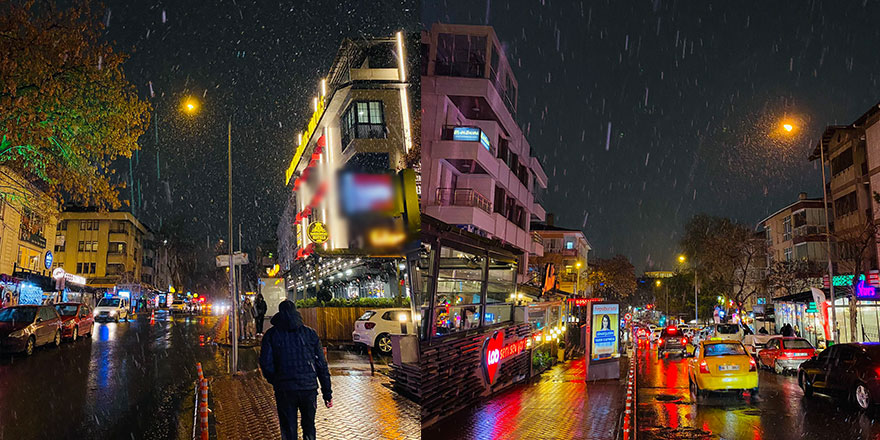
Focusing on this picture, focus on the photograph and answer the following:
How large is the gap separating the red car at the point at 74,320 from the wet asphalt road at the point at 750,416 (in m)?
20.3

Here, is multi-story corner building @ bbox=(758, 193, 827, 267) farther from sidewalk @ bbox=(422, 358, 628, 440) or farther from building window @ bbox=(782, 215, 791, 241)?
sidewalk @ bbox=(422, 358, 628, 440)

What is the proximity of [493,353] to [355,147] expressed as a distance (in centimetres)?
1801

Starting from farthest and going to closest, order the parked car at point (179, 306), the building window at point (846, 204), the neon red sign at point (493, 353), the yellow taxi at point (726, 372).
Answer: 1. the parked car at point (179, 306)
2. the building window at point (846, 204)
3. the yellow taxi at point (726, 372)
4. the neon red sign at point (493, 353)

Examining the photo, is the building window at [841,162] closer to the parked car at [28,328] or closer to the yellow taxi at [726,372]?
the yellow taxi at [726,372]

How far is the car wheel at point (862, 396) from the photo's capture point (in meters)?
13.5

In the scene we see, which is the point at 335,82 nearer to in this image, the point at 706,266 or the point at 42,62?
the point at 42,62

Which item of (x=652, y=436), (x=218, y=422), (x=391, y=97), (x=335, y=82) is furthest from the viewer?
→ (x=335, y=82)

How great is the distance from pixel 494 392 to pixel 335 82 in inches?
1005

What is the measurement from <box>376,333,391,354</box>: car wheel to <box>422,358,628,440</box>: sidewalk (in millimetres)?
6195

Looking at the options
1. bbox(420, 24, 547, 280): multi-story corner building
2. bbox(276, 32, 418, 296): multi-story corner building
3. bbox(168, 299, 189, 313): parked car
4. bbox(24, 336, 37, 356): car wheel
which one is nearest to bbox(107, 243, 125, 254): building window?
A: bbox(168, 299, 189, 313): parked car

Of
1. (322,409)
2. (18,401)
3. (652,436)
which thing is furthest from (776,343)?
(18,401)

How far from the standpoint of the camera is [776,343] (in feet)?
83.9

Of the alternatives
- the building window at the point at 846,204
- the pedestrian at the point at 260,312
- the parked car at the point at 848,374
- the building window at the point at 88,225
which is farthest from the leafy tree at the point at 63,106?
the building window at the point at 88,225

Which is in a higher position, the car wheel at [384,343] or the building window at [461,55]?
the building window at [461,55]
